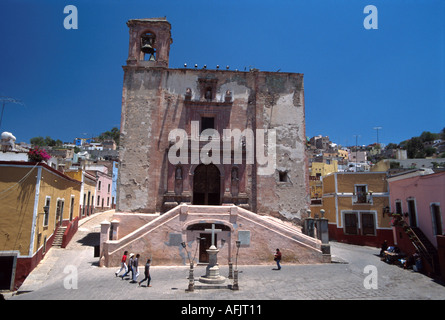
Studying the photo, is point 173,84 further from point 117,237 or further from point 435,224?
point 435,224

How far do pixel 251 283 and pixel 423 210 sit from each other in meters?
10.1

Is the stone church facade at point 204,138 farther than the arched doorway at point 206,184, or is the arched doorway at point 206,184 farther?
the arched doorway at point 206,184

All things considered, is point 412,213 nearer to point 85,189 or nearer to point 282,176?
point 282,176

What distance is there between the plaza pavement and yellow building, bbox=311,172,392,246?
275 inches

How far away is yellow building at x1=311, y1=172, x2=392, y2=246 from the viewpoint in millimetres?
23516

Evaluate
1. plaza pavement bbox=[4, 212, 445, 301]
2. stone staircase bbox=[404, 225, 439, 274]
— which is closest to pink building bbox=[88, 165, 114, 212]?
plaza pavement bbox=[4, 212, 445, 301]

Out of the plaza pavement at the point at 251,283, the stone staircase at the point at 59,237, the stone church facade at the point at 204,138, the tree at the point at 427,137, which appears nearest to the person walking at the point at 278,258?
the plaza pavement at the point at 251,283

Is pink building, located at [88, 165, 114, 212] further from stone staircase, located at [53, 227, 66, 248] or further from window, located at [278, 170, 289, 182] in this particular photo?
window, located at [278, 170, 289, 182]

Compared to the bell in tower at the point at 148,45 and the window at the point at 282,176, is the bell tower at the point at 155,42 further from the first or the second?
the window at the point at 282,176

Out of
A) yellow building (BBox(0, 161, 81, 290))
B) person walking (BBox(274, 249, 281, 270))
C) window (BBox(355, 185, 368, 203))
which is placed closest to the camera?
yellow building (BBox(0, 161, 81, 290))

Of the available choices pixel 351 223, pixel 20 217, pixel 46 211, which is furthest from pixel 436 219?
pixel 20 217

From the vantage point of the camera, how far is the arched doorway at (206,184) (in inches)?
842

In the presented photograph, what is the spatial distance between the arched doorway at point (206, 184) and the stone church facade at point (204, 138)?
0.23 feet

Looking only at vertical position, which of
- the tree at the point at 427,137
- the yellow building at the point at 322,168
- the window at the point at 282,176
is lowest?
the window at the point at 282,176
